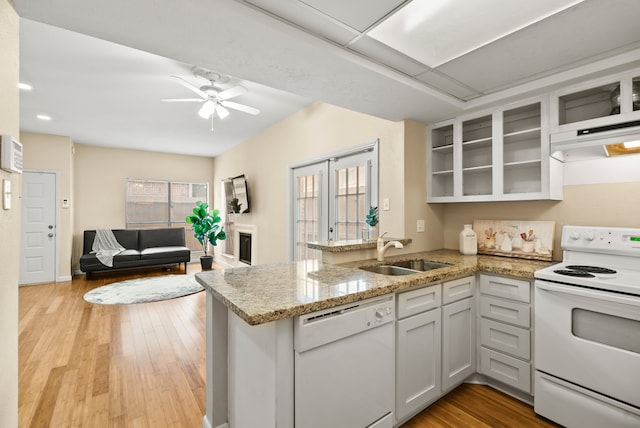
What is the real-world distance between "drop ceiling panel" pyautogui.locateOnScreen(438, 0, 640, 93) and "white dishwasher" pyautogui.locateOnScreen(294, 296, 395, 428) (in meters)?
1.66

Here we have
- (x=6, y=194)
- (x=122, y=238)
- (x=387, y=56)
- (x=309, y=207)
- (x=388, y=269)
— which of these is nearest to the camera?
→ (x=6, y=194)

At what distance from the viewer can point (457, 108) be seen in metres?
2.56

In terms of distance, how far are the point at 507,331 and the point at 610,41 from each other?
74.2 inches

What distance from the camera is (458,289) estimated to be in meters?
2.08

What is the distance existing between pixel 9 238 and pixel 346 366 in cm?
162

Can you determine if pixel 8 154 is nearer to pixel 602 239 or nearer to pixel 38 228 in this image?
pixel 602 239

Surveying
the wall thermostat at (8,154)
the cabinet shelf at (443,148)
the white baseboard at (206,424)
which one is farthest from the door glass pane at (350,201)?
the wall thermostat at (8,154)

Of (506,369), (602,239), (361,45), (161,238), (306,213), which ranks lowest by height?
(506,369)

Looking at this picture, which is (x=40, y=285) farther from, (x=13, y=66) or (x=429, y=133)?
(x=429, y=133)

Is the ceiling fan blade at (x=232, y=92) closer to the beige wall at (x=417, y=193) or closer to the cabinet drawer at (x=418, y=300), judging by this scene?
the beige wall at (x=417, y=193)

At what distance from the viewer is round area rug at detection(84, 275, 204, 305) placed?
4.38m

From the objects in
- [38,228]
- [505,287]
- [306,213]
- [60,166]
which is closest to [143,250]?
[38,228]

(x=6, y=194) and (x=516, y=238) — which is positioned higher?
(x=6, y=194)

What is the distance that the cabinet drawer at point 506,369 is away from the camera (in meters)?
1.97
